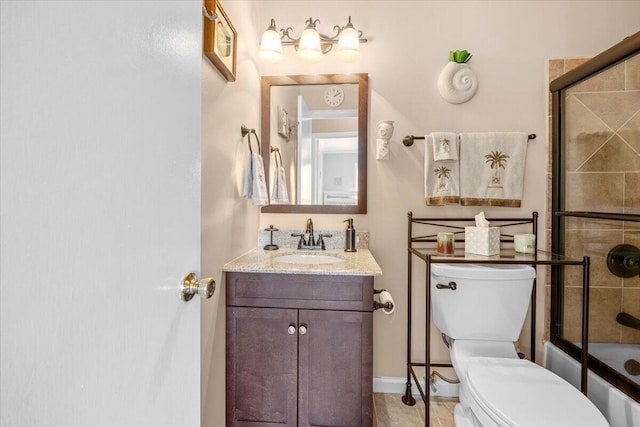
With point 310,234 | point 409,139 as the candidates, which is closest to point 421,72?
point 409,139

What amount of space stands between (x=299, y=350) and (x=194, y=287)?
2.73ft

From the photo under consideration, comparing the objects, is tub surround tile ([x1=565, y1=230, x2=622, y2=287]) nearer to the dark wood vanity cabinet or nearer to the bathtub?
the bathtub

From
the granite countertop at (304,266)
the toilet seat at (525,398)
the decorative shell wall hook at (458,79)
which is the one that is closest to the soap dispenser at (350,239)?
A: the granite countertop at (304,266)

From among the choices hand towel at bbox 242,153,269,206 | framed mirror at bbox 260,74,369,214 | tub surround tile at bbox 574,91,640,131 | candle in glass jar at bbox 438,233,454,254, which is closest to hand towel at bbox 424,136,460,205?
candle in glass jar at bbox 438,233,454,254

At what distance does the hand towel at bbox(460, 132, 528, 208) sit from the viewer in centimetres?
173

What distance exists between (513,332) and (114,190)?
1.77 m

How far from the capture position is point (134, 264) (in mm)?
468

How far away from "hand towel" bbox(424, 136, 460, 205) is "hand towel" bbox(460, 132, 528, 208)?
0.15 feet

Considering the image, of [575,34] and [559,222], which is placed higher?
[575,34]

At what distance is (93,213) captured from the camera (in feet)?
1.27

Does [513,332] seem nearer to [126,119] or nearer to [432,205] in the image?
[432,205]

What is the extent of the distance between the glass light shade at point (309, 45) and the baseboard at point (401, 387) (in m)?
1.95

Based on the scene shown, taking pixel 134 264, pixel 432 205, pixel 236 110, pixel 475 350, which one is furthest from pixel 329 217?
pixel 134 264

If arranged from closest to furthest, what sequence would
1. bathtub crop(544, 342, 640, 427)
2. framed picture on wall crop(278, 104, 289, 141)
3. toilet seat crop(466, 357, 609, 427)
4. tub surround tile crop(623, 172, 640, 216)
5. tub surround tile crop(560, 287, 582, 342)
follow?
1. toilet seat crop(466, 357, 609, 427)
2. bathtub crop(544, 342, 640, 427)
3. tub surround tile crop(623, 172, 640, 216)
4. tub surround tile crop(560, 287, 582, 342)
5. framed picture on wall crop(278, 104, 289, 141)
